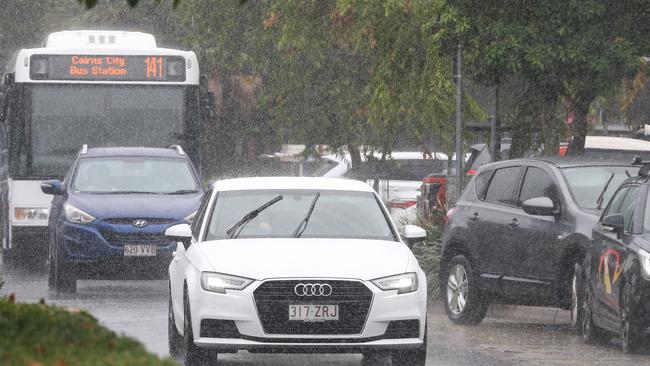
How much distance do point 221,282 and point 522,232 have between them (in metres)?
4.93

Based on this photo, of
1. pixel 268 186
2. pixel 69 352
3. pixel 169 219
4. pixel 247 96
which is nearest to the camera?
pixel 69 352

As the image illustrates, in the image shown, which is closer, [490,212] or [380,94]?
[490,212]

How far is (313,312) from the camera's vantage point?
11.6 meters

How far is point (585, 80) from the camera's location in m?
20.5

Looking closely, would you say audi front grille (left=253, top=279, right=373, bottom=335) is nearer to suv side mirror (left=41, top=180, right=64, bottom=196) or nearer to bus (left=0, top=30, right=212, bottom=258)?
suv side mirror (left=41, top=180, right=64, bottom=196)

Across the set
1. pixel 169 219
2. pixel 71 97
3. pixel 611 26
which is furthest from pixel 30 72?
pixel 611 26

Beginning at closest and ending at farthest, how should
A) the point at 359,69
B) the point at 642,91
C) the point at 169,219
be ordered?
the point at 169,219
the point at 642,91
the point at 359,69

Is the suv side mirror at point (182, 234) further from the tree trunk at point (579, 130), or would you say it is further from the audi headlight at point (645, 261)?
the tree trunk at point (579, 130)

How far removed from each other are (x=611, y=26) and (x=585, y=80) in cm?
72

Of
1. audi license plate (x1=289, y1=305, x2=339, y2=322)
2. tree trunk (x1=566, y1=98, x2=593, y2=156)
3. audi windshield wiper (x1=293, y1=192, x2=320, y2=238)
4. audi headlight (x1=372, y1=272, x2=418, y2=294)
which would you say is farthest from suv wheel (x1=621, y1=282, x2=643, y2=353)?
tree trunk (x1=566, y1=98, x2=593, y2=156)

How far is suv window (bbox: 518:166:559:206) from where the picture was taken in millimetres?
15867

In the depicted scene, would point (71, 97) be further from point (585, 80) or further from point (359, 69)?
point (359, 69)

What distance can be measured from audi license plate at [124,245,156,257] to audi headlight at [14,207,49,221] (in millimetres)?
3624

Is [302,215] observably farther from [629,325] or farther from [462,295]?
[462,295]
